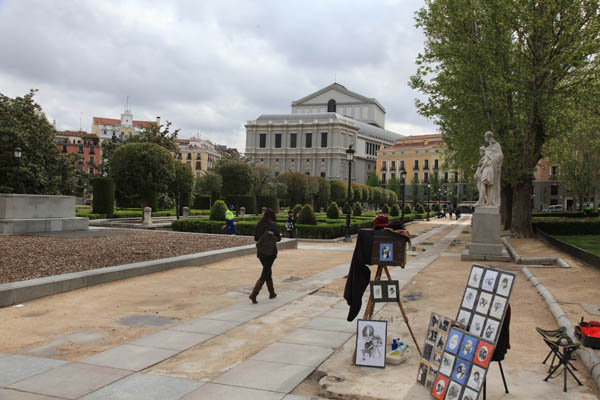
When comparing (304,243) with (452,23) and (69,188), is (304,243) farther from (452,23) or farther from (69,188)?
(69,188)

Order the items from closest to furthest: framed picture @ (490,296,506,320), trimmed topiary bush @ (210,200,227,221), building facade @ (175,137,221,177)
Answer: framed picture @ (490,296,506,320), trimmed topiary bush @ (210,200,227,221), building facade @ (175,137,221,177)

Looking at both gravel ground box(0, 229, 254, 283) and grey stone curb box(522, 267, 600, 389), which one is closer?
grey stone curb box(522, 267, 600, 389)

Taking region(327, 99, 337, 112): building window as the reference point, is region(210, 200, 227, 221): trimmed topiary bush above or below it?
below

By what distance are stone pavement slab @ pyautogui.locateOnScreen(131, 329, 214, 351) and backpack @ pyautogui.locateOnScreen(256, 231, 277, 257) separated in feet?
8.17

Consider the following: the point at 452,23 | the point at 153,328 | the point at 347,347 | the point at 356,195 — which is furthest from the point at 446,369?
the point at 356,195

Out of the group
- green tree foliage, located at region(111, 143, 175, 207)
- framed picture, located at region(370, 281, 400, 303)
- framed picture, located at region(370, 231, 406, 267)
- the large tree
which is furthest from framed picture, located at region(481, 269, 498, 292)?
green tree foliage, located at region(111, 143, 175, 207)

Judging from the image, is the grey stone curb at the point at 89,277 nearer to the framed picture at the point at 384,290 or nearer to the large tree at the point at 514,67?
the framed picture at the point at 384,290

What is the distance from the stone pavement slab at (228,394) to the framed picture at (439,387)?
1.37m

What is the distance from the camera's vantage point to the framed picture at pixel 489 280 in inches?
174

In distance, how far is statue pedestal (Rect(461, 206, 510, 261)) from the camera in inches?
631

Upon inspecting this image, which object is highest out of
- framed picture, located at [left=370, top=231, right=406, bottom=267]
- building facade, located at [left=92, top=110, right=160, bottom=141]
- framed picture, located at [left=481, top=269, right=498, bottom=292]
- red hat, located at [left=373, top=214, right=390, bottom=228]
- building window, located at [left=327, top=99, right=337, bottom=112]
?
building window, located at [left=327, top=99, right=337, bottom=112]

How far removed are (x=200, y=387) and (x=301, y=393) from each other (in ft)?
3.14

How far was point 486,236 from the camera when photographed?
16219 mm

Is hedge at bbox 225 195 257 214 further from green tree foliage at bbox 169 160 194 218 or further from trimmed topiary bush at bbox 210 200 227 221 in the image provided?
trimmed topiary bush at bbox 210 200 227 221
